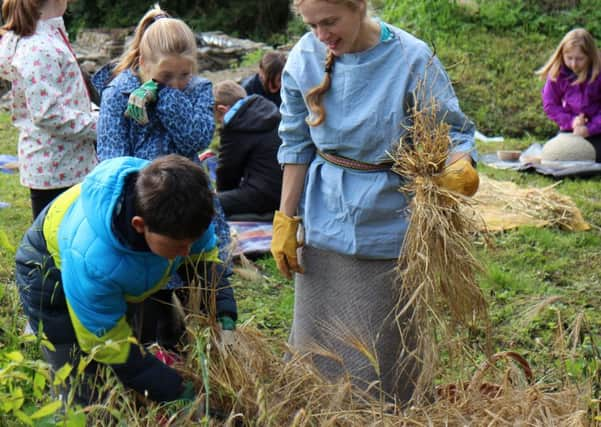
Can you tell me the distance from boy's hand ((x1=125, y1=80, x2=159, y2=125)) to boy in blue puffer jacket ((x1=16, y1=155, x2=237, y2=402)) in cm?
78

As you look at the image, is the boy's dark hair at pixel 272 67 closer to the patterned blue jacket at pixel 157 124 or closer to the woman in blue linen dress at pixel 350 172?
the patterned blue jacket at pixel 157 124

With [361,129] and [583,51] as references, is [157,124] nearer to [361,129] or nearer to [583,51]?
[361,129]

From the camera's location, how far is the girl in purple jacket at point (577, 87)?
23.7ft

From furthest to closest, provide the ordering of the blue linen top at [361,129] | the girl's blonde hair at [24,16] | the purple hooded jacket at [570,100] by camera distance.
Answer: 1. the purple hooded jacket at [570,100]
2. the girl's blonde hair at [24,16]
3. the blue linen top at [361,129]

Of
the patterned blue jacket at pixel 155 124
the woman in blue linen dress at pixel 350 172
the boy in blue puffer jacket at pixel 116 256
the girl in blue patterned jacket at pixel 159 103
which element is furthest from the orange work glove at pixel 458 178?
the patterned blue jacket at pixel 155 124

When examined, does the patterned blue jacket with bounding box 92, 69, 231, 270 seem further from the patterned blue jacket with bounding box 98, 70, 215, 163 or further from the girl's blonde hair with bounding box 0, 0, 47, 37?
the girl's blonde hair with bounding box 0, 0, 47, 37

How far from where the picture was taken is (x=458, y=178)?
2.49 m

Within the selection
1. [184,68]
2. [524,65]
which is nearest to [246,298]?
[184,68]

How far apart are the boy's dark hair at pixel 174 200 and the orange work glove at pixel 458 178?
72cm

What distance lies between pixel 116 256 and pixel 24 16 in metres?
1.90

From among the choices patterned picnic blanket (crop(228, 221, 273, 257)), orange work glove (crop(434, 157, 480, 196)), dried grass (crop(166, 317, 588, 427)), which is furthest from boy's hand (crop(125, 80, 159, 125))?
patterned picnic blanket (crop(228, 221, 273, 257))

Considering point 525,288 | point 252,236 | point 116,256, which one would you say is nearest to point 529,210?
point 525,288

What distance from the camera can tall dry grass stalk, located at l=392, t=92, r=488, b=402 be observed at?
2.43 meters

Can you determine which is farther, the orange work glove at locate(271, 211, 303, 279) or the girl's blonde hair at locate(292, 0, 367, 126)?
the orange work glove at locate(271, 211, 303, 279)
